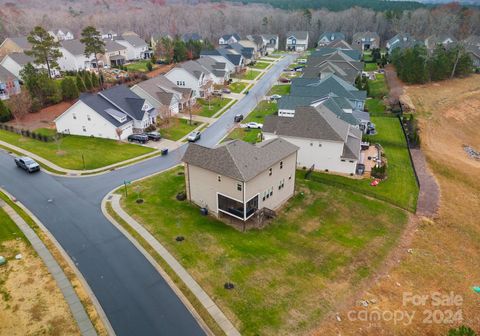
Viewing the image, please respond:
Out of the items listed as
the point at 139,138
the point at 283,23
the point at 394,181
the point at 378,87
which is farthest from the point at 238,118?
the point at 283,23

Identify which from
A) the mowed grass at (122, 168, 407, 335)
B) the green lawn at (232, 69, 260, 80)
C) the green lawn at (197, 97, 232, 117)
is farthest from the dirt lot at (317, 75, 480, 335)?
the green lawn at (232, 69, 260, 80)

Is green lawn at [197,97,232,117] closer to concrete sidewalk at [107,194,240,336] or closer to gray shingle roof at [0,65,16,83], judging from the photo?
concrete sidewalk at [107,194,240,336]

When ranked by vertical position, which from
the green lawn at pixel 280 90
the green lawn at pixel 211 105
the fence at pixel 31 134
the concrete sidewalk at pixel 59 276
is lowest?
the green lawn at pixel 211 105

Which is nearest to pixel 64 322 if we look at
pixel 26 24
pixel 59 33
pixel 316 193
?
pixel 316 193

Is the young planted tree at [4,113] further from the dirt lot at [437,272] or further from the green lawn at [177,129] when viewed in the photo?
the dirt lot at [437,272]

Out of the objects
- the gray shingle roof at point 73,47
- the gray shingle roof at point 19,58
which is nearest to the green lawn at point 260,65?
the gray shingle roof at point 73,47

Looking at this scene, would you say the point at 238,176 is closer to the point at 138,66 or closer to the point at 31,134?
the point at 31,134
